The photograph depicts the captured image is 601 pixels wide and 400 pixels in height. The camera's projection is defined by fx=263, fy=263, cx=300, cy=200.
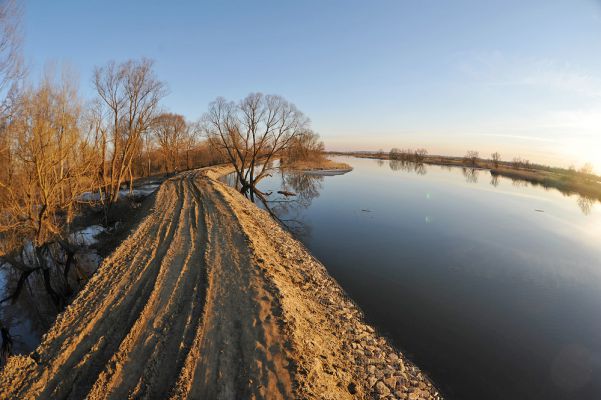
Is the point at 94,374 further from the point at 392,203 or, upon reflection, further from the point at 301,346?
the point at 392,203

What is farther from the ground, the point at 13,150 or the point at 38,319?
the point at 13,150

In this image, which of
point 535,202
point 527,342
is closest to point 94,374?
point 527,342

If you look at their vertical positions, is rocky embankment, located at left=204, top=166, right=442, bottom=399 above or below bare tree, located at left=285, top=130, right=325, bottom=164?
below

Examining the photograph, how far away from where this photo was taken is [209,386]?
15.0ft

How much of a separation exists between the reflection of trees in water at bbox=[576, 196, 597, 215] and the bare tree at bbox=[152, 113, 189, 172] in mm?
52947

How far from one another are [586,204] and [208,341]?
3957cm

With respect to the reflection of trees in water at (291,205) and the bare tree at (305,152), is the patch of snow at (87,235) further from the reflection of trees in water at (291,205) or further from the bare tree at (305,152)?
the bare tree at (305,152)

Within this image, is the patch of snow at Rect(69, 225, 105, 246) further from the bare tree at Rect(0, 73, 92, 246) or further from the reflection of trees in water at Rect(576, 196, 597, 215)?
the reflection of trees in water at Rect(576, 196, 597, 215)

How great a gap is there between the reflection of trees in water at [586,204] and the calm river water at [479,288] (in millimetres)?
1799

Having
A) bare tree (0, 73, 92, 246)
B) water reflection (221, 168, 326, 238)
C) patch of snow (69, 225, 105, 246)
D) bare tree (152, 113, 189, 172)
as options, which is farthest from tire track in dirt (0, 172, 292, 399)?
bare tree (152, 113, 189, 172)

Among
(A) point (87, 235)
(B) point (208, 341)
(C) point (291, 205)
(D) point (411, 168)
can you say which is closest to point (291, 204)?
(C) point (291, 205)

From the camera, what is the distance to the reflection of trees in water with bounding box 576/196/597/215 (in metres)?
24.8

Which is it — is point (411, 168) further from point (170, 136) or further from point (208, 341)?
point (208, 341)

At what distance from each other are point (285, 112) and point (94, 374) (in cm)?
2881
